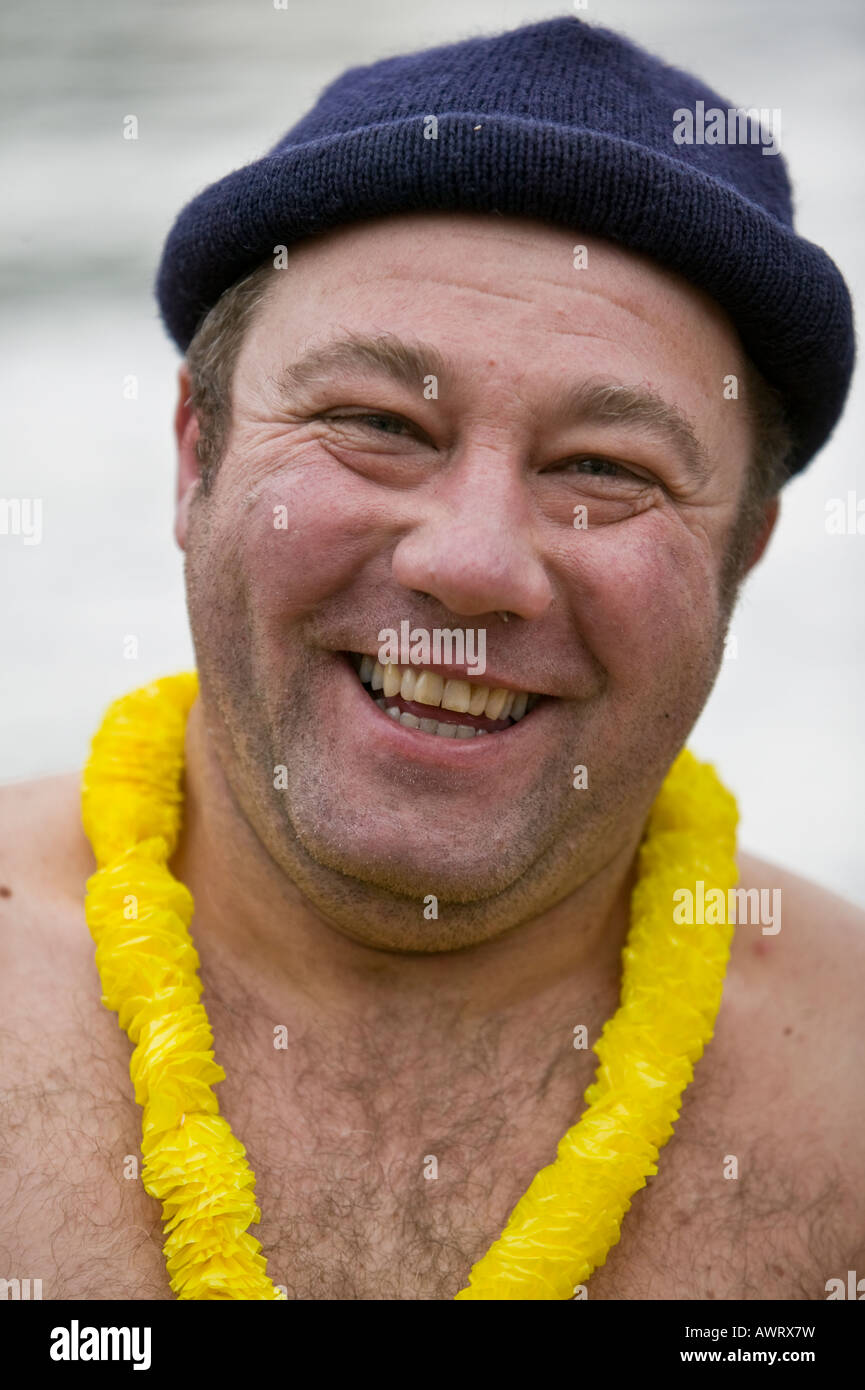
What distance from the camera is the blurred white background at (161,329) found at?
6.27 meters

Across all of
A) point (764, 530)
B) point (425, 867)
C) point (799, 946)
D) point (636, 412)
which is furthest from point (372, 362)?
point (799, 946)

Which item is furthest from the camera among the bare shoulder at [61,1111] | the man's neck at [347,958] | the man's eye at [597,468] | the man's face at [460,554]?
the man's neck at [347,958]

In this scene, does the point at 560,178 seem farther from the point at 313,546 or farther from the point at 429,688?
the point at 429,688

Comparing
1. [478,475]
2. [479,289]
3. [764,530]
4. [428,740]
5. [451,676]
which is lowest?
[428,740]

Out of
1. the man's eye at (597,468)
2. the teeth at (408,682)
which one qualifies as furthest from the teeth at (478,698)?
the man's eye at (597,468)

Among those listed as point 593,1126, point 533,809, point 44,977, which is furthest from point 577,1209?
point 44,977

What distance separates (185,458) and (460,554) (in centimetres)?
87

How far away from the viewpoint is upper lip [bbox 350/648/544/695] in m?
2.45

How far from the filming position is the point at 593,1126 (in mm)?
2580

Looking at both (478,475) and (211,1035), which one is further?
(211,1035)

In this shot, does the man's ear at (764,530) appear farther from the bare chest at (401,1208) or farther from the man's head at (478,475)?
the bare chest at (401,1208)

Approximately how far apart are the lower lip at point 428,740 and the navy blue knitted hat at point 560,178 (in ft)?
2.66

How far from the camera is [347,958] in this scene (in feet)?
8.86

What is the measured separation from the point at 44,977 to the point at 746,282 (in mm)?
1705
